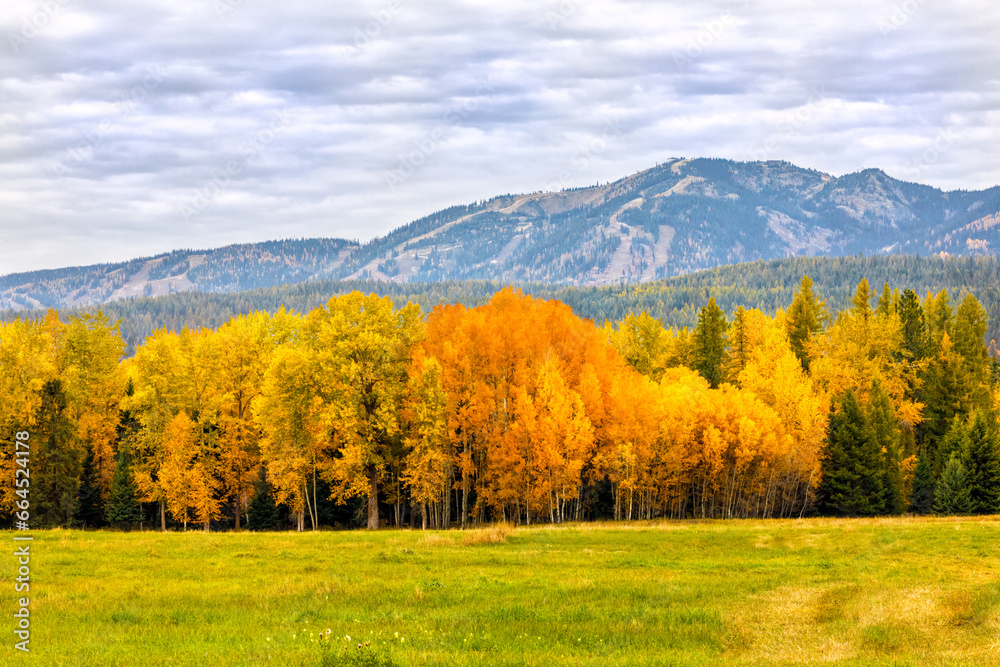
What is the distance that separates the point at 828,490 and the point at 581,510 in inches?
813

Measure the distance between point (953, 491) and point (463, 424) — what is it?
3812 centimetres

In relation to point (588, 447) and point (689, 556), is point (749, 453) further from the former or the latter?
point (689, 556)

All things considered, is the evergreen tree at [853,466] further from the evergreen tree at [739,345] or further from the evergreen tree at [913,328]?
the evergreen tree at [739,345]

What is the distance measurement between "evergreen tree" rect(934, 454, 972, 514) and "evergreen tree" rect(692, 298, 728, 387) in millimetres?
23539

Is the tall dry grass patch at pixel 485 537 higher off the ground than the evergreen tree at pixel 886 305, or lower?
lower

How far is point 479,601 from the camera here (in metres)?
22.8

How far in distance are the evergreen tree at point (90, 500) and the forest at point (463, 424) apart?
0.53 feet

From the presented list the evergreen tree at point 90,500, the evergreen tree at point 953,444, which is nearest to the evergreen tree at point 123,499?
the evergreen tree at point 90,500

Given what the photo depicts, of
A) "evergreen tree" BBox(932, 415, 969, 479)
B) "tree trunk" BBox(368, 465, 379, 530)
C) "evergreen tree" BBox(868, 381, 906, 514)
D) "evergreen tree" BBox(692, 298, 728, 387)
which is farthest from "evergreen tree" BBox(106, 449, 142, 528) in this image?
"evergreen tree" BBox(932, 415, 969, 479)

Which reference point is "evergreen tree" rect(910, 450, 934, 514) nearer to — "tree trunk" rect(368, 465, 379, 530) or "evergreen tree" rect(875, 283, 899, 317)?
"evergreen tree" rect(875, 283, 899, 317)

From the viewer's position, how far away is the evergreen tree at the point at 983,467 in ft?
209

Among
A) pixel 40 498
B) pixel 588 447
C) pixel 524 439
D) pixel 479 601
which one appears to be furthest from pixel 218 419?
pixel 479 601

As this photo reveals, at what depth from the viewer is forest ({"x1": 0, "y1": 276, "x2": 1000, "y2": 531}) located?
5600 centimetres

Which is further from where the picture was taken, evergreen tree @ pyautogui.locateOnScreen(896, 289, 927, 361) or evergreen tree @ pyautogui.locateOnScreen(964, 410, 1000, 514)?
evergreen tree @ pyautogui.locateOnScreen(896, 289, 927, 361)
